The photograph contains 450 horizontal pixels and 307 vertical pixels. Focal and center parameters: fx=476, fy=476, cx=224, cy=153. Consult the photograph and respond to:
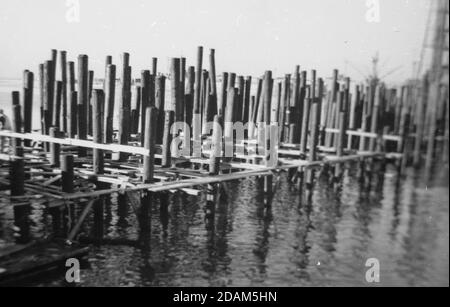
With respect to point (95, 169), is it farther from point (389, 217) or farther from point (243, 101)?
point (389, 217)

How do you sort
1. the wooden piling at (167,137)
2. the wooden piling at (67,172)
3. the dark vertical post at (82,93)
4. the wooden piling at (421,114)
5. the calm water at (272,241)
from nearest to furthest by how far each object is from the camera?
the wooden piling at (67,172) → the calm water at (272,241) → the wooden piling at (167,137) → the wooden piling at (421,114) → the dark vertical post at (82,93)

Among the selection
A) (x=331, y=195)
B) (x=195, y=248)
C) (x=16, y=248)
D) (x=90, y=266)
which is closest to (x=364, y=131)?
(x=331, y=195)

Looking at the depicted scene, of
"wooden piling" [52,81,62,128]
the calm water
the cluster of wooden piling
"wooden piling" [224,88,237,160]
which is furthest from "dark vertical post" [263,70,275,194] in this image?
"wooden piling" [52,81,62,128]

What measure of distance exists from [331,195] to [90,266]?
395 inches

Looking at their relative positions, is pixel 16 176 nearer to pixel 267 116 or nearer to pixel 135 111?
pixel 135 111

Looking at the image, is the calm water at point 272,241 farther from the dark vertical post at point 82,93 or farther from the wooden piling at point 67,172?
the dark vertical post at point 82,93

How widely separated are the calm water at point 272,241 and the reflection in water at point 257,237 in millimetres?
23

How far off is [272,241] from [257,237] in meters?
0.43

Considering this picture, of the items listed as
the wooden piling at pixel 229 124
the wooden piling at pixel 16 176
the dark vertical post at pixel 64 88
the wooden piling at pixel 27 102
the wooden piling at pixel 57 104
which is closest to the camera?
the wooden piling at pixel 16 176

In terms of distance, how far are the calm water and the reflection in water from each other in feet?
0.08

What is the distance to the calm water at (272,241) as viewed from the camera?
30.7 ft

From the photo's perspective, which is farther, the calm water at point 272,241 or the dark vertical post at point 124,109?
the dark vertical post at point 124,109

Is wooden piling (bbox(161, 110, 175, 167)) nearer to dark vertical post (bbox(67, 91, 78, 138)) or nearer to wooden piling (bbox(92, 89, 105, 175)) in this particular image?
wooden piling (bbox(92, 89, 105, 175))

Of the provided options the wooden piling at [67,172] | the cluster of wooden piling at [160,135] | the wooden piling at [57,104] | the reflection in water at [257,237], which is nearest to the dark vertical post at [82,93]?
the cluster of wooden piling at [160,135]
